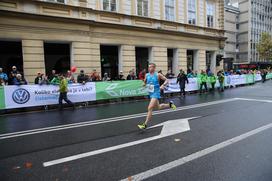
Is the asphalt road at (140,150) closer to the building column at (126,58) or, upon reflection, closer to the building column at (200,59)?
the building column at (126,58)

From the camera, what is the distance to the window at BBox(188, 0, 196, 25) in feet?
72.0

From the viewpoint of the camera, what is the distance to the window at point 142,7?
18.1 meters

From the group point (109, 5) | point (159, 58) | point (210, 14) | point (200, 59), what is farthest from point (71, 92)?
point (210, 14)

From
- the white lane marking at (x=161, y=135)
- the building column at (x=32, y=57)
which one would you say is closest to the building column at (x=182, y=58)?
the building column at (x=32, y=57)

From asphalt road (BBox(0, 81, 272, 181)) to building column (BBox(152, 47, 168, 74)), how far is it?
39.6 ft

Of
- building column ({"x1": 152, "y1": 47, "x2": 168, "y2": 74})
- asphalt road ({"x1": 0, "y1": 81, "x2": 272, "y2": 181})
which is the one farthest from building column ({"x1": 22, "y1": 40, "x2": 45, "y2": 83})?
building column ({"x1": 152, "y1": 47, "x2": 168, "y2": 74})

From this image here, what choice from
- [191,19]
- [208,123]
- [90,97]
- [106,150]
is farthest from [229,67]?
[106,150]

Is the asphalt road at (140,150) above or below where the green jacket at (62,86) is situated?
below

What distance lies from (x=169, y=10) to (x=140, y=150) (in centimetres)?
1815

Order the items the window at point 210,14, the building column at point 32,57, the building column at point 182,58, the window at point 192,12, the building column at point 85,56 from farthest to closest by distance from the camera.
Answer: the window at point 210,14 → the window at point 192,12 → the building column at point 182,58 → the building column at point 85,56 → the building column at point 32,57

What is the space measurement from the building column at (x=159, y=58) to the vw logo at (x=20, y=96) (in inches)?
438

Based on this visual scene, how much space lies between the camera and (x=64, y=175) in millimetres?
3547

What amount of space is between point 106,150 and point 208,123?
3.52 m

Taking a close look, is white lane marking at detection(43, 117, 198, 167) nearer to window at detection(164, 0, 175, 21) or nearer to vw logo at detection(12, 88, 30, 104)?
vw logo at detection(12, 88, 30, 104)
